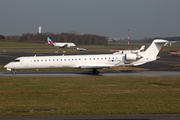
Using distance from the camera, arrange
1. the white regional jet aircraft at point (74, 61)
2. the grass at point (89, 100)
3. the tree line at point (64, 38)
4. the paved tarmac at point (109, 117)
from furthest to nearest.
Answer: the tree line at point (64, 38) → the white regional jet aircraft at point (74, 61) → the grass at point (89, 100) → the paved tarmac at point (109, 117)

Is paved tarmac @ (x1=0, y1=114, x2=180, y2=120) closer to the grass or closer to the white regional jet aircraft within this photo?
the grass

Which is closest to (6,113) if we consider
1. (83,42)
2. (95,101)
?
(95,101)

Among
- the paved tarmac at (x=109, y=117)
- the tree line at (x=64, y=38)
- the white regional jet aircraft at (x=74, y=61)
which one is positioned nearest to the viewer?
the paved tarmac at (x=109, y=117)

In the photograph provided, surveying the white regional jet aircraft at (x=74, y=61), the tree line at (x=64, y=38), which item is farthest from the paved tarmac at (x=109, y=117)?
the tree line at (x=64, y=38)

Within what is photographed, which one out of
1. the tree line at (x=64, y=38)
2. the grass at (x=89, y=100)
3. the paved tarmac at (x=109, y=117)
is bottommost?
the paved tarmac at (x=109, y=117)

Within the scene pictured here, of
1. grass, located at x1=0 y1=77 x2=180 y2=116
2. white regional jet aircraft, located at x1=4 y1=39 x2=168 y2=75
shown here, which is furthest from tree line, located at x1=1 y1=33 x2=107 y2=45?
grass, located at x1=0 y1=77 x2=180 y2=116

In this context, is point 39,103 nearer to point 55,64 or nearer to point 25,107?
point 25,107

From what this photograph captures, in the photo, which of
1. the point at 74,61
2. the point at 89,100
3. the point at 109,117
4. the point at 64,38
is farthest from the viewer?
the point at 64,38

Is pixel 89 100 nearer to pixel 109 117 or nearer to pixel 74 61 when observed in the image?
pixel 109 117

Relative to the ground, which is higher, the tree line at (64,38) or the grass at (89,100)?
the tree line at (64,38)

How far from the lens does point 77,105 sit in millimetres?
13477

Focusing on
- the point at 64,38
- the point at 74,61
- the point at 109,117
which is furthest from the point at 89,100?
the point at 64,38

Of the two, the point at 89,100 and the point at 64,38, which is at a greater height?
the point at 64,38

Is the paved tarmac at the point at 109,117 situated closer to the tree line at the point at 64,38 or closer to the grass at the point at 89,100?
the grass at the point at 89,100
